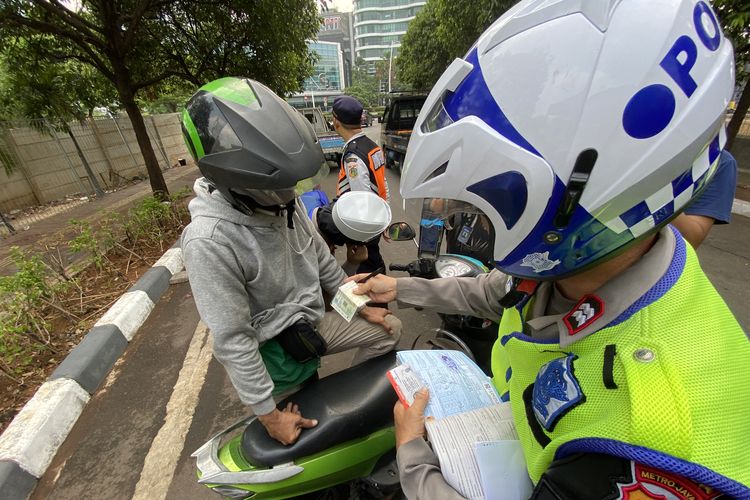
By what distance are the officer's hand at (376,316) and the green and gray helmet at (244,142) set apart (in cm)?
73

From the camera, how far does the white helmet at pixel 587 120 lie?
65 centimetres

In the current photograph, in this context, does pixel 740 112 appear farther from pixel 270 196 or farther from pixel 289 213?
pixel 270 196

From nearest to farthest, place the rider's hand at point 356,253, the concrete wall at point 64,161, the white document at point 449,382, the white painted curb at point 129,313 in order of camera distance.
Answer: the white document at point 449,382 → the rider's hand at point 356,253 → the white painted curb at point 129,313 → the concrete wall at point 64,161

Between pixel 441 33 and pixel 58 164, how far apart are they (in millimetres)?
11367

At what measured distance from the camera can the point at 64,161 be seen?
850 cm

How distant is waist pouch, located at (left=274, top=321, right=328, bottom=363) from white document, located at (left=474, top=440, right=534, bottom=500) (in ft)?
2.31

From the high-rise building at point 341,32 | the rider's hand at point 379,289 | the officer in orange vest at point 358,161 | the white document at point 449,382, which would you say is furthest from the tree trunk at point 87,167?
the high-rise building at point 341,32

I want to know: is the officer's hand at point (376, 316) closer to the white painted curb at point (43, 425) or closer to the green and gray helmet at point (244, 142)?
the green and gray helmet at point (244, 142)

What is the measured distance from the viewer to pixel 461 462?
2.88 feet

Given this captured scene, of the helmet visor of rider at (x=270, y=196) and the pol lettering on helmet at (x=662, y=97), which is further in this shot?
the helmet visor of rider at (x=270, y=196)

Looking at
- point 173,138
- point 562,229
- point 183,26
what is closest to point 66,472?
point 562,229

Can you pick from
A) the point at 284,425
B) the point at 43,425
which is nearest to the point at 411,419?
the point at 284,425

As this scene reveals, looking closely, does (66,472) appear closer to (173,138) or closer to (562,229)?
(562,229)

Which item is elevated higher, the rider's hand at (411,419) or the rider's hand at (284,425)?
the rider's hand at (411,419)
